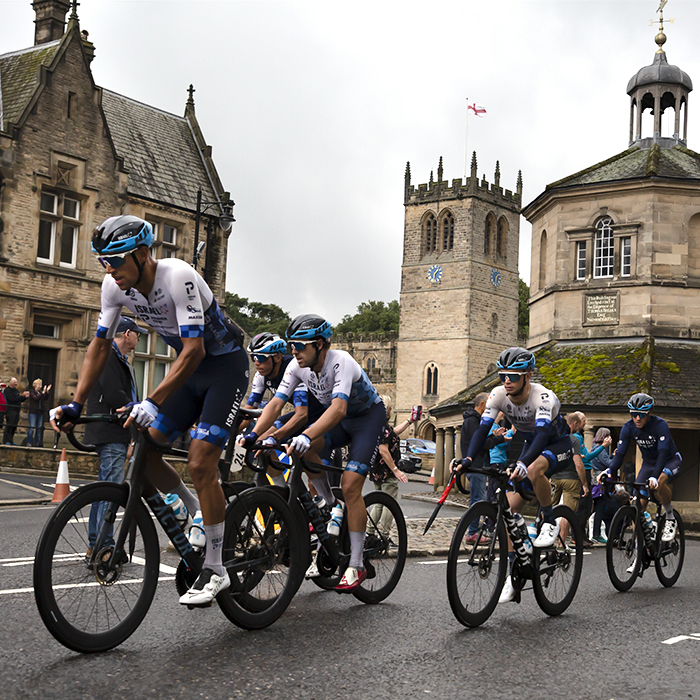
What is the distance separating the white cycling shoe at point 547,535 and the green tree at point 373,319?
10667cm

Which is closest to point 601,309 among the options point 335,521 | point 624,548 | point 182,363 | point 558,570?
point 624,548

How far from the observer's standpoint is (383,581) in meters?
7.58

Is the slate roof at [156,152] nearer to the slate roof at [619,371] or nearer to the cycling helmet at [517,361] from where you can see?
the slate roof at [619,371]

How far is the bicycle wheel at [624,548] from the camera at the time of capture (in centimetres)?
894

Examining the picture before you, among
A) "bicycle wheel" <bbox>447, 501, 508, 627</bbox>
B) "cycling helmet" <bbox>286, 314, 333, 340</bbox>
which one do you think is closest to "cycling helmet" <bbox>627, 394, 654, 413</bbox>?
"bicycle wheel" <bbox>447, 501, 508, 627</bbox>

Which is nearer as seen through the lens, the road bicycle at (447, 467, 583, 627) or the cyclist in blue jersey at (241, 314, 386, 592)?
the road bicycle at (447, 467, 583, 627)

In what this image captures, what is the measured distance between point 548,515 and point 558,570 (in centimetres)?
43

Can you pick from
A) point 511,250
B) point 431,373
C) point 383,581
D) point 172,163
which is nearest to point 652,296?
point 172,163

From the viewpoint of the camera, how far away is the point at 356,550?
7.06 m

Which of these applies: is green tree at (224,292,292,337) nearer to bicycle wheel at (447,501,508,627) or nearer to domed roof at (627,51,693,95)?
domed roof at (627,51,693,95)

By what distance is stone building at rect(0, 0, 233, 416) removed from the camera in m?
26.5

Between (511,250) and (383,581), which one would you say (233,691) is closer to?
(383,581)

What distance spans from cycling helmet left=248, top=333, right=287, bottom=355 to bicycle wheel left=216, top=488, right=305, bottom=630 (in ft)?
9.92

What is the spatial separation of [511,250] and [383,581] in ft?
313
